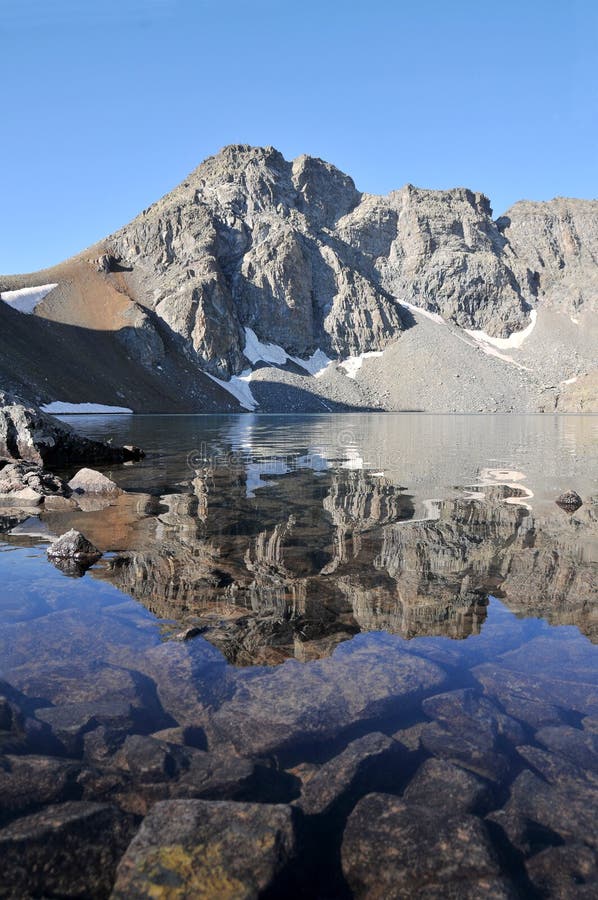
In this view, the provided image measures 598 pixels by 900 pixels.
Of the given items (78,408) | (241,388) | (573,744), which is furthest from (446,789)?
(241,388)

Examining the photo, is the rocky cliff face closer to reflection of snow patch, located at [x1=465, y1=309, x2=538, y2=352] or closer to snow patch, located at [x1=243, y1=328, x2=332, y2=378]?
snow patch, located at [x1=243, y1=328, x2=332, y2=378]

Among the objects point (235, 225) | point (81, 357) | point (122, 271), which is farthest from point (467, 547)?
point (235, 225)

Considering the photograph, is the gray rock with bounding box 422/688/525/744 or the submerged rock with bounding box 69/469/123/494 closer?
the gray rock with bounding box 422/688/525/744

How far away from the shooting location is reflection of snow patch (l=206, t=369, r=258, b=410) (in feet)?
463

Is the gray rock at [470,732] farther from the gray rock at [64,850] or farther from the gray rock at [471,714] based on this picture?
the gray rock at [64,850]

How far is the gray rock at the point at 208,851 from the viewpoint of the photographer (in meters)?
3.12

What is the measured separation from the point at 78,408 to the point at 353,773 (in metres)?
99.3

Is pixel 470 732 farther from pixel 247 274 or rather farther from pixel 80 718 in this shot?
pixel 247 274

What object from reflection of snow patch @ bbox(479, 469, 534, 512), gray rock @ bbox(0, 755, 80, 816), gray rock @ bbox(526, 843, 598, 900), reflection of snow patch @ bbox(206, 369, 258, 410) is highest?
reflection of snow patch @ bbox(206, 369, 258, 410)

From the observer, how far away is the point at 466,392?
491 ft

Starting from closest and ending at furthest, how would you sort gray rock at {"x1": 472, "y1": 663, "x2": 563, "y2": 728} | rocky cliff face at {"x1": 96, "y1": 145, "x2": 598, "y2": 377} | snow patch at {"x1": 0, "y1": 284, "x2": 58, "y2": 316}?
gray rock at {"x1": 472, "y1": 663, "x2": 563, "y2": 728} → snow patch at {"x1": 0, "y1": 284, "x2": 58, "y2": 316} → rocky cliff face at {"x1": 96, "y1": 145, "x2": 598, "y2": 377}

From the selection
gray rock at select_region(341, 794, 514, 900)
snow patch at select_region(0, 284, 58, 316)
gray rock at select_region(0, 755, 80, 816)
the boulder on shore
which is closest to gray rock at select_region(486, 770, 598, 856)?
gray rock at select_region(341, 794, 514, 900)

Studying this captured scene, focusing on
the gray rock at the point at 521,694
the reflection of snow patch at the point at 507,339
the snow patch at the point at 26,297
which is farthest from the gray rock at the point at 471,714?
the reflection of snow patch at the point at 507,339

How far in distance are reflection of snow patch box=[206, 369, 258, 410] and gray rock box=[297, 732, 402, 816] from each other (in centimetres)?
13529
